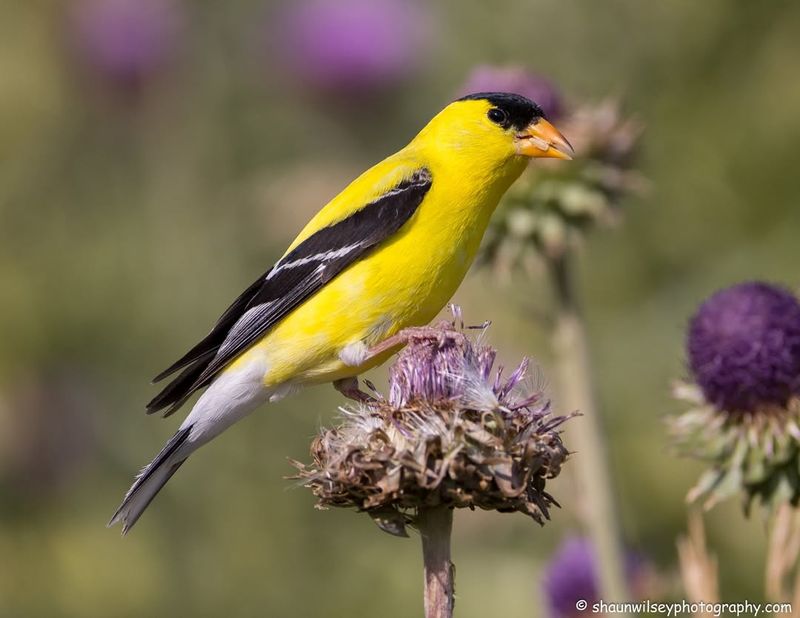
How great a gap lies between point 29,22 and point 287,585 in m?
3.21

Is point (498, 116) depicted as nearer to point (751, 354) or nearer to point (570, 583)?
point (751, 354)

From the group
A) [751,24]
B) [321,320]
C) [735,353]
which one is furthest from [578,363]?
[751,24]

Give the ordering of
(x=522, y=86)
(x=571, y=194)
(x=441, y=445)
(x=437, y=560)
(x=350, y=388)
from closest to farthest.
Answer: (x=437, y=560)
(x=441, y=445)
(x=350, y=388)
(x=571, y=194)
(x=522, y=86)

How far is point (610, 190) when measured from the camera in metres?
4.47

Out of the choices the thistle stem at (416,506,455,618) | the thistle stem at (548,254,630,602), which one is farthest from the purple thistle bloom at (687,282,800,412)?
the thistle stem at (416,506,455,618)

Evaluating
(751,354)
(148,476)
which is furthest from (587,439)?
(148,476)

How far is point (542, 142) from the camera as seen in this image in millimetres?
3723

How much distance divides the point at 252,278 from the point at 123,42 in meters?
1.44

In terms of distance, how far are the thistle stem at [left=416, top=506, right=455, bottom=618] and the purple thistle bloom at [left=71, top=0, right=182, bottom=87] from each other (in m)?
4.69

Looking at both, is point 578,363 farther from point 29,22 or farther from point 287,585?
point 29,22

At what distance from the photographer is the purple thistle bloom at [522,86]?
14.7 feet

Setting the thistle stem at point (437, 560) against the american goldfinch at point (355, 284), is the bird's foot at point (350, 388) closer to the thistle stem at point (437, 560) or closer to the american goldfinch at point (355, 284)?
the american goldfinch at point (355, 284)

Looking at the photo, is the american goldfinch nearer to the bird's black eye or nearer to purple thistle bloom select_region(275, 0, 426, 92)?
the bird's black eye

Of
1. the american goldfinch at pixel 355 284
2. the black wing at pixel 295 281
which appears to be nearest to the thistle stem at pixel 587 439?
the american goldfinch at pixel 355 284
